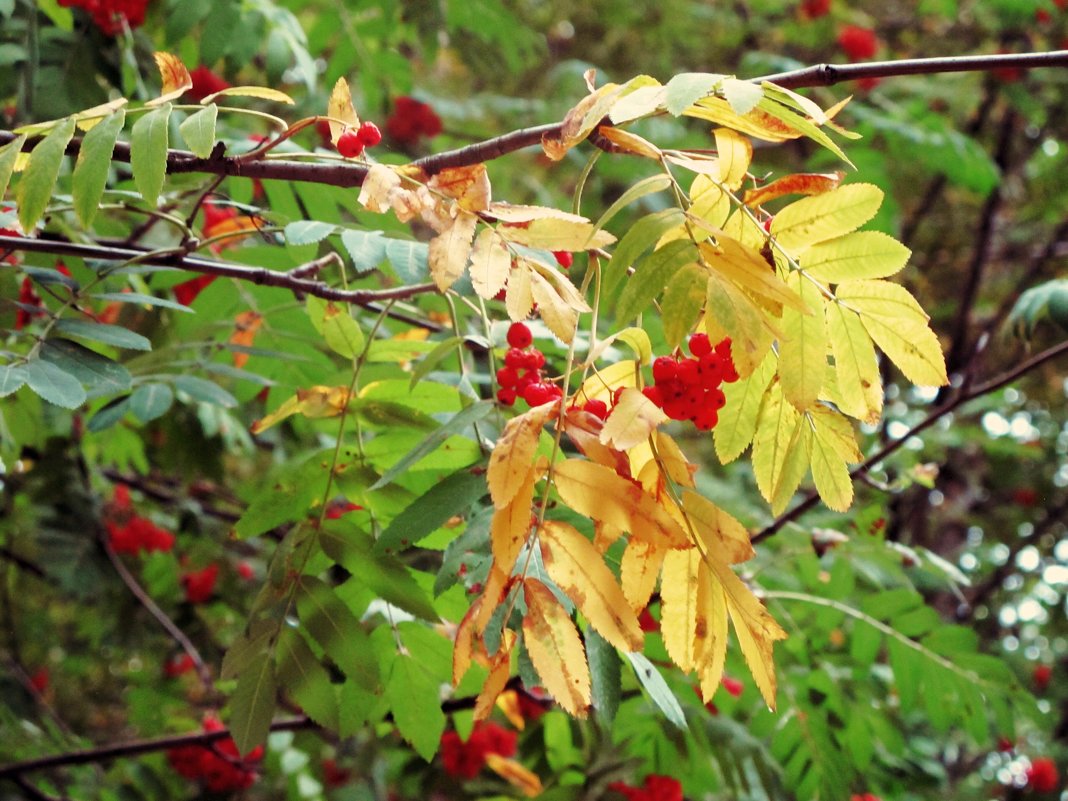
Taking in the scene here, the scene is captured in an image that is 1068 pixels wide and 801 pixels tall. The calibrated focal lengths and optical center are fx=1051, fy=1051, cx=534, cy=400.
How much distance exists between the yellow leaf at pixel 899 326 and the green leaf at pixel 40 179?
2.73ft

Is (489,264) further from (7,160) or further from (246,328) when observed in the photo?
(246,328)

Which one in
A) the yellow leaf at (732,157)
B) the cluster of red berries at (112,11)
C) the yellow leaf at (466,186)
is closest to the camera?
the yellow leaf at (732,157)

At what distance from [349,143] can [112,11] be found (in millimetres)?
1521

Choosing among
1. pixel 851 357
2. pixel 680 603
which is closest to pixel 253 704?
pixel 680 603

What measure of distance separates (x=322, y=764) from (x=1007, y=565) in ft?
9.04

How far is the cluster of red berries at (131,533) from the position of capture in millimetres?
3504

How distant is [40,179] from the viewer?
1.11 metres

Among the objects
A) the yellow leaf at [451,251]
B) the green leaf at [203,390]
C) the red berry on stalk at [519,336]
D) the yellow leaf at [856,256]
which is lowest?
the green leaf at [203,390]

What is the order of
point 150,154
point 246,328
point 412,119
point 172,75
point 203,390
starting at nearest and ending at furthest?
point 150,154
point 172,75
point 203,390
point 246,328
point 412,119

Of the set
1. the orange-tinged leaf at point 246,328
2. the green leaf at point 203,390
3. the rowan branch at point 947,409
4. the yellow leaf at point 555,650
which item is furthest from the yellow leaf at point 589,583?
the orange-tinged leaf at point 246,328

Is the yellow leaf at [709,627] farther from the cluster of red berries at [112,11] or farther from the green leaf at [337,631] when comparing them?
the cluster of red berries at [112,11]

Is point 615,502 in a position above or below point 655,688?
above

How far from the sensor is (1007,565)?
418cm

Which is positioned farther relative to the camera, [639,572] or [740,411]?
[740,411]
